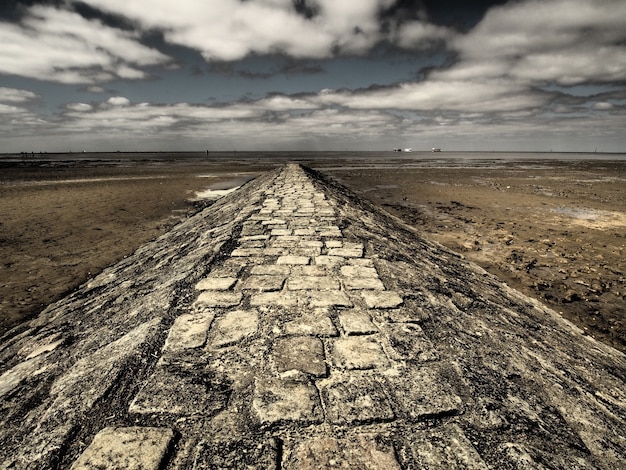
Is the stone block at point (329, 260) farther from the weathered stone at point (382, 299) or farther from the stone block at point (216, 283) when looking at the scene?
the stone block at point (216, 283)

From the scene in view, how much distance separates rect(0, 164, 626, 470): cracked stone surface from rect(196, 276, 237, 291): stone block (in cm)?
2

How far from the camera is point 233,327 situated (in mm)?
2180

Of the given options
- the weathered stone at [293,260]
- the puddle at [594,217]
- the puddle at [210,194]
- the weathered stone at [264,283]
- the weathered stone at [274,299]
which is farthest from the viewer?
the puddle at [210,194]

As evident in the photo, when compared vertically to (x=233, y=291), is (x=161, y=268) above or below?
below

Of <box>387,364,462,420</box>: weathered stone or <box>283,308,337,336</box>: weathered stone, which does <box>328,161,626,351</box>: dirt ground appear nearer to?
<box>387,364,462,420</box>: weathered stone

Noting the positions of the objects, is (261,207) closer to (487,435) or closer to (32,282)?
(32,282)

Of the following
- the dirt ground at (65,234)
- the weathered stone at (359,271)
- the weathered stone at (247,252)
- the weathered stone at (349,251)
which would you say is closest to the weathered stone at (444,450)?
the weathered stone at (359,271)

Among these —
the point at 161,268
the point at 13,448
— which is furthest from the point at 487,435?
the point at 161,268

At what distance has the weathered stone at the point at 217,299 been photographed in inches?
98.3

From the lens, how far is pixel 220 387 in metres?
1.66

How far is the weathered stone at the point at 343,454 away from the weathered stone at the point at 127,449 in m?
0.54

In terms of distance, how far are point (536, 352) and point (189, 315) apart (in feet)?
9.01

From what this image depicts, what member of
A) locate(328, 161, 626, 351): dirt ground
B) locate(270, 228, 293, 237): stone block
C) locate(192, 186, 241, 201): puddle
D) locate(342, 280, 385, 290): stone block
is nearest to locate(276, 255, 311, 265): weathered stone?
locate(342, 280, 385, 290): stone block

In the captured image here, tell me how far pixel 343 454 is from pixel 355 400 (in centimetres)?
30
